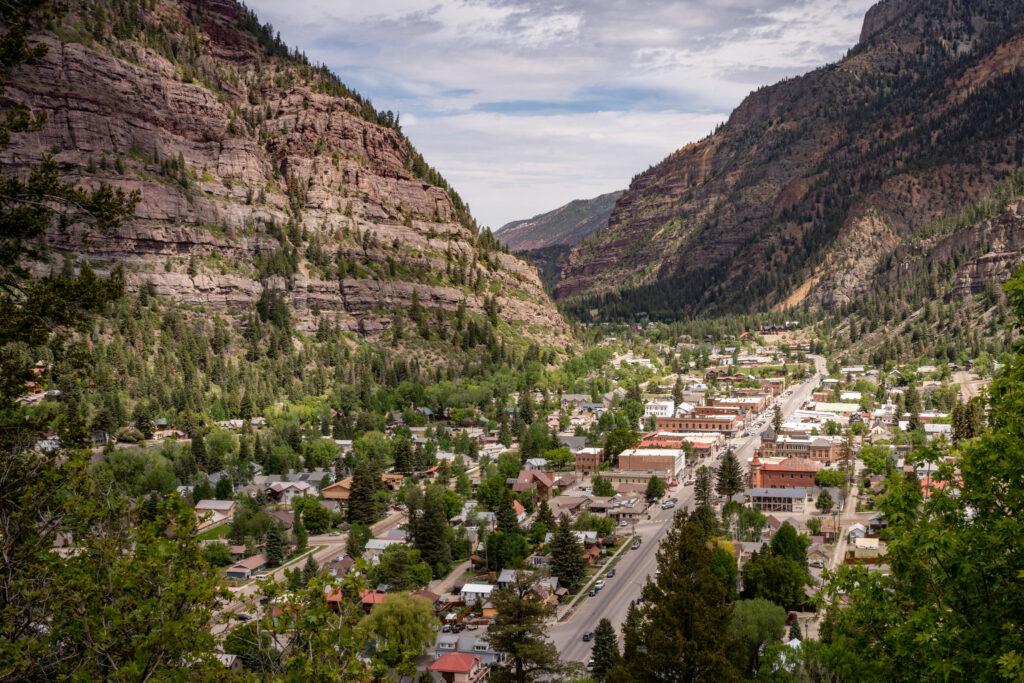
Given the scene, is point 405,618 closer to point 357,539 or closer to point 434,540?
point 434,540

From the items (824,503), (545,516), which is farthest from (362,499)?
(824,503)

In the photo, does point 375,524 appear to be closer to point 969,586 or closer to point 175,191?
point 969,586

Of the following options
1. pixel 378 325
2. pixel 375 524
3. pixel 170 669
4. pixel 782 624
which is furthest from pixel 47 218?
pixel 378 325

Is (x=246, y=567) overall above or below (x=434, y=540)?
below

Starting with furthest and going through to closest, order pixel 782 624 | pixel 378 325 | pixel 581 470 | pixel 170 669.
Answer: pixel 378 325, pixel 581 470, pixel 782 624, pixel 170 669

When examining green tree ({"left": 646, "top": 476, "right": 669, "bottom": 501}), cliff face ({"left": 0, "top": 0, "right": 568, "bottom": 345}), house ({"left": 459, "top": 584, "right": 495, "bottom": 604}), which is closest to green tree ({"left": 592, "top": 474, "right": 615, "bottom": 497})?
green tree ({"left": 646, "top": 476, "right": 669, "bottom": 501})

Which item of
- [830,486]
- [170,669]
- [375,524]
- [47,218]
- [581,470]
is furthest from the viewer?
[581,470]

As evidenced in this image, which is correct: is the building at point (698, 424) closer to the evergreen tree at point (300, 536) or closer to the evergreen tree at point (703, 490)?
the evergreen tree at point (703, 490)
